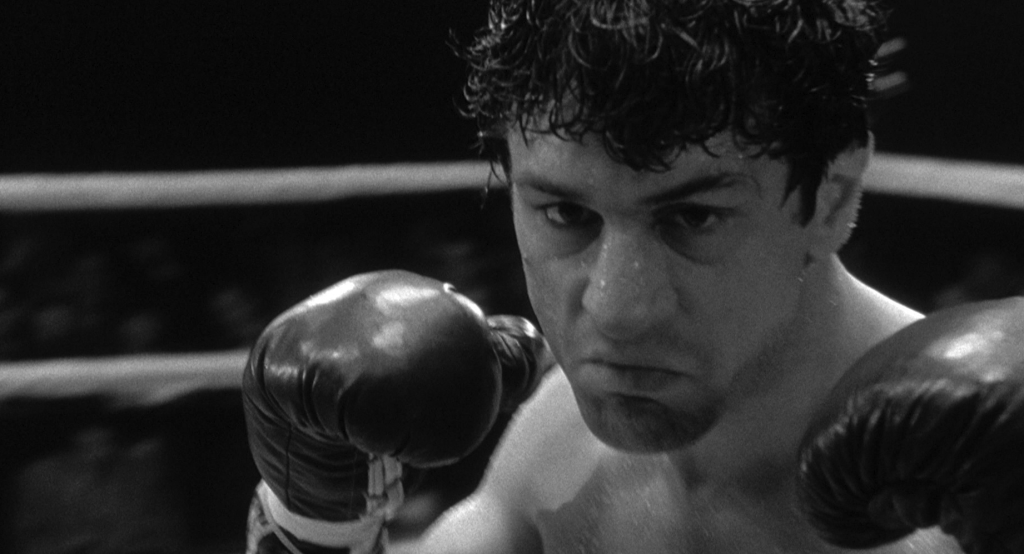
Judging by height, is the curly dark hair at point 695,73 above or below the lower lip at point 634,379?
above

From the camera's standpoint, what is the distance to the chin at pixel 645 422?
4.09 feet

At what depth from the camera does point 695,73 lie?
3.73 feet

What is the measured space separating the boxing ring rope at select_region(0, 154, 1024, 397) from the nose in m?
1.73

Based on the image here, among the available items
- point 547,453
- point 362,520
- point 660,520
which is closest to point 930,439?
point 660,520

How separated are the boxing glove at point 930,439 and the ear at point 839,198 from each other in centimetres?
19

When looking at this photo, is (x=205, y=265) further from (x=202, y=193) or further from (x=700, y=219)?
(x=700, y=219)

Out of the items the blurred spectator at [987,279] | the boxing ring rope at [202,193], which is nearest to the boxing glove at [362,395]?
the boxing ring rope at [202,193]

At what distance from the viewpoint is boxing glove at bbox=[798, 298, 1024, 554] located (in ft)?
3.30

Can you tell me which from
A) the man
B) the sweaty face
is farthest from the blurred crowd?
the sweaty face

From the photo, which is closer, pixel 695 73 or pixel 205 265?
pixel 695 73

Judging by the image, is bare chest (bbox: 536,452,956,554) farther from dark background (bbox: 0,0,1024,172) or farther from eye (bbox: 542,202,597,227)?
dark background (bbox: 0,0,1024,172)

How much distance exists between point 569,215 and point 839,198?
0.96ft

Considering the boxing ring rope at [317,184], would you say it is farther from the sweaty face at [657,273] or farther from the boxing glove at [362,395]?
the sweaty face at [657,273]

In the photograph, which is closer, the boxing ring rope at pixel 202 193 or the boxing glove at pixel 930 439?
the boxing glove at pixel 930 439
